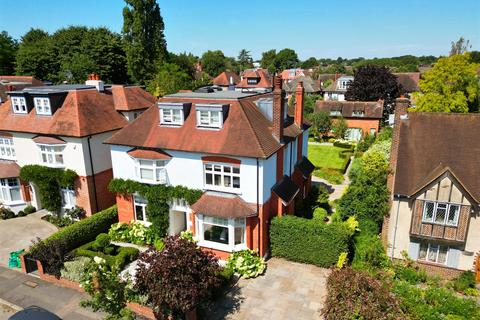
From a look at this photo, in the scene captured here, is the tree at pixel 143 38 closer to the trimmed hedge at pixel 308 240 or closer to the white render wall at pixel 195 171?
the white render wall at pixel 195 171

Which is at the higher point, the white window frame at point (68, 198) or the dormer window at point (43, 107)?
the dormer window at point (43, 107)

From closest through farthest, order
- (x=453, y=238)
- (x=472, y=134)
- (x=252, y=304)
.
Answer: (x=252, y=304)
(x=453, y=238)
(x=472, y=134)

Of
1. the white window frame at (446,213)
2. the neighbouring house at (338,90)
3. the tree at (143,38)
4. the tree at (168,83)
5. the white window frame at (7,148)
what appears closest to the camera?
the white window frame at (446,213)

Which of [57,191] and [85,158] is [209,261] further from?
[57,191]

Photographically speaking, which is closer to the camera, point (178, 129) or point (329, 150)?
point (178, 129)

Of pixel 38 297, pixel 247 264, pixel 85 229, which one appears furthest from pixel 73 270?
pixel 247 264

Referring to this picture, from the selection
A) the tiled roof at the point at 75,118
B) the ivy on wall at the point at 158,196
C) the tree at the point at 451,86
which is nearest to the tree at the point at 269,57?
the tree at the point at 451,86

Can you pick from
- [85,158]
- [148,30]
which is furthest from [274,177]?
[148,30]
